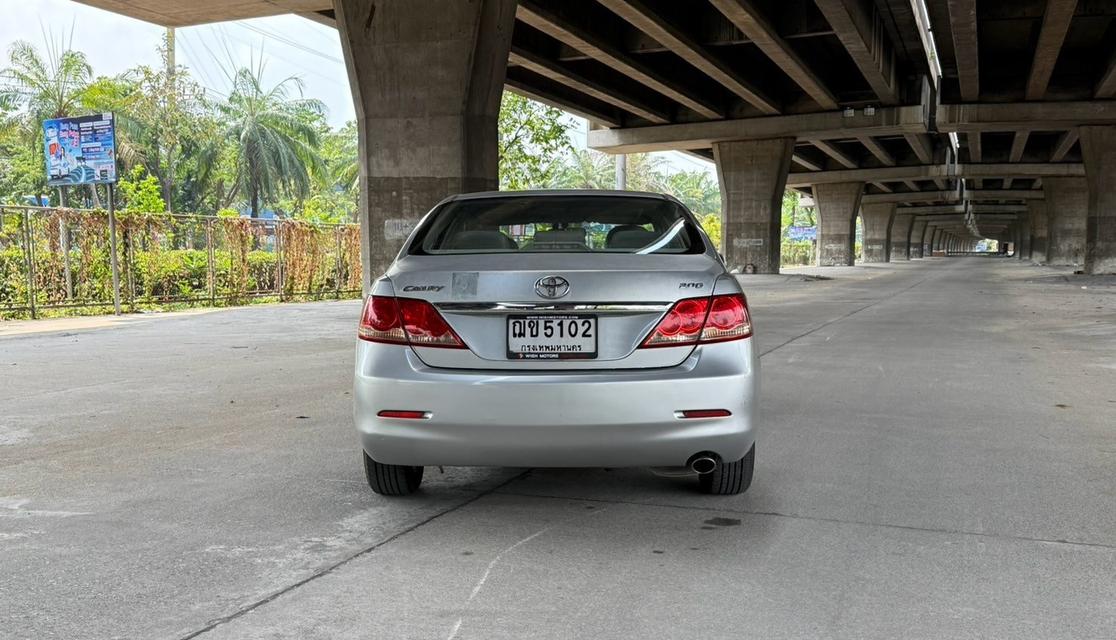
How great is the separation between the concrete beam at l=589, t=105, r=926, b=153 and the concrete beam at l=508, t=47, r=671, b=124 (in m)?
1.22

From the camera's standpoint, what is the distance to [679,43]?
23219mm

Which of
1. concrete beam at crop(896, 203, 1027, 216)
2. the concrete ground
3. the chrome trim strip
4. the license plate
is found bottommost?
the concrete ground

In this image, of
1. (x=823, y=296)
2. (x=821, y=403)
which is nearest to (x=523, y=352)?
(x=821, y=403)

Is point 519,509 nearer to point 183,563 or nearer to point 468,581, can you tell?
point 468,581

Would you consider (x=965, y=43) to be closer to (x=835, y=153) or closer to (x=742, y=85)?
(x=742, y=85)

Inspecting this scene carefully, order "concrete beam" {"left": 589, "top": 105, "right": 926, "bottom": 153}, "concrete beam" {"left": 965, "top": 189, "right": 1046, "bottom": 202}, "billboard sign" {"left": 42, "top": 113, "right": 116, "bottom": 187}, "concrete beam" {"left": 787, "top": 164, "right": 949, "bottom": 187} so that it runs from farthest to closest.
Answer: "concrete beam" {"left": 965, "top": 189, "right": 1046, "bottom": 202} < "concrete beam" {"left": 787, "top": 164, "right": 949, "bottom": 187} < "concrete beam" {"left": 589, "top": 105, "right": 926, "bottom": 153} < "billboard sign" {"left": 42, "top": 113, "right": 116, "bottom": 187}

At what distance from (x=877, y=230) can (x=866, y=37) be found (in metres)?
60.9

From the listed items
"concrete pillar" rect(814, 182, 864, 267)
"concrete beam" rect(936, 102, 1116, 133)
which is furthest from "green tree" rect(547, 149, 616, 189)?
"concrete beam" rect(936, 102, 1116, 133)

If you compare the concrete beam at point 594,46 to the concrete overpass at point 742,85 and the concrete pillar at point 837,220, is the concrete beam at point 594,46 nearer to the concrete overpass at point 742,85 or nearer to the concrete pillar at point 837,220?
the concrete overpass at point 742,85

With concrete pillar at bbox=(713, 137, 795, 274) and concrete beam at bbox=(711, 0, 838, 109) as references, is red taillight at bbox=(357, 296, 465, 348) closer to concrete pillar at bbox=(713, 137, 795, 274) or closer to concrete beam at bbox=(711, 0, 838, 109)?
concrete beam at bbox=(711, 0, 838, 109)

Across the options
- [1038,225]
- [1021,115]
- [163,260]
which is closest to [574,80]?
[163,260]

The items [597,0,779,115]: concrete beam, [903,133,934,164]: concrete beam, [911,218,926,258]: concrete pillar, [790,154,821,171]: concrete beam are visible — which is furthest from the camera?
[911,218,926,258]: concrete pillar

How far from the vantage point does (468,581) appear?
354 cm

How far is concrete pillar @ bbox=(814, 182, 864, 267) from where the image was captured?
2418 inches
